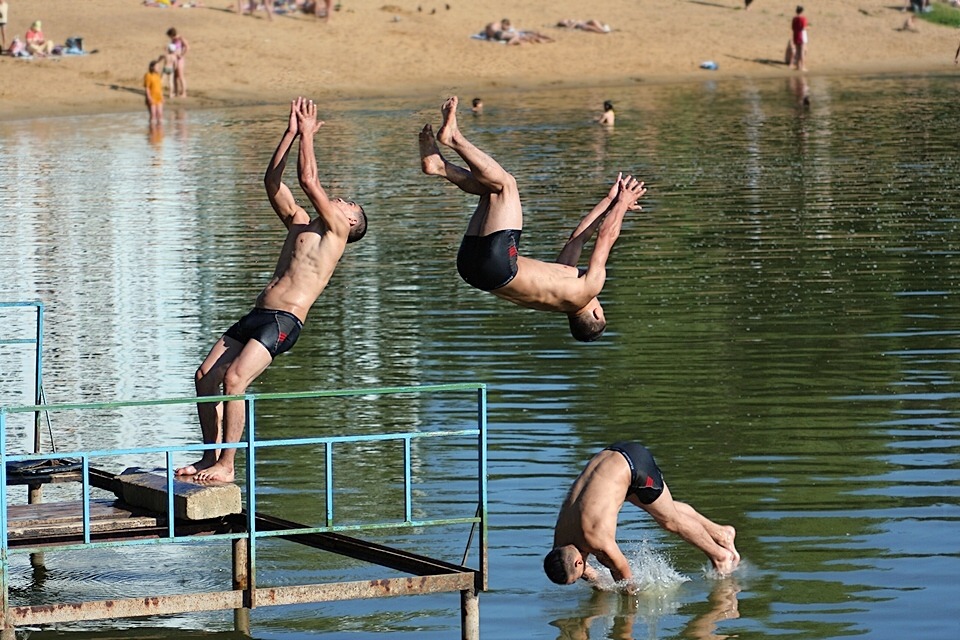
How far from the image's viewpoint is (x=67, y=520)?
9.20 m

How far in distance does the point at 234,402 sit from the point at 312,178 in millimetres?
1419

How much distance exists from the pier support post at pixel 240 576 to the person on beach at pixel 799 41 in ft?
160

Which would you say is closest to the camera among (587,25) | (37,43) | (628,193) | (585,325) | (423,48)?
(585,325)

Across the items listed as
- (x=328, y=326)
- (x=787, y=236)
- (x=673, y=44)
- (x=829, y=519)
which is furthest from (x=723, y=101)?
(x=829, y=519)

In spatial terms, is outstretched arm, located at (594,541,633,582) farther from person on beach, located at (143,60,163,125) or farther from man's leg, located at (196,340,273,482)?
person on beach, located at (143,60,163,125)

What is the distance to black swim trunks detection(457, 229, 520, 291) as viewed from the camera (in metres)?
10.4

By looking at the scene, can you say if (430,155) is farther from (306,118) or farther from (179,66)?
(179,66)

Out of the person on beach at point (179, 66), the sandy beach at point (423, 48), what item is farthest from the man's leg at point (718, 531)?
the person on beach at point (179, 66)

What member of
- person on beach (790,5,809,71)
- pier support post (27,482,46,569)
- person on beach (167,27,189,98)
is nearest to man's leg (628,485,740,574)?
A: pier support post (27,482,46,569)

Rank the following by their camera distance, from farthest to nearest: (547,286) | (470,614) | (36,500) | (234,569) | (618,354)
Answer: (618,354)
(36,500)
(547,286)
(234,569)
(470,614)

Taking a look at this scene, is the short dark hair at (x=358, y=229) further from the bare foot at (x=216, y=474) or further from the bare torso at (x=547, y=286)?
the bare foot at (x=216, y=474)

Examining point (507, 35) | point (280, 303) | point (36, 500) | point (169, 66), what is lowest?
point (36, 500)

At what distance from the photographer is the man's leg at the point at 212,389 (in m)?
10.2

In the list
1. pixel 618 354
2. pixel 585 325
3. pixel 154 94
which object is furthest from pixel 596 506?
pixel 154 94
